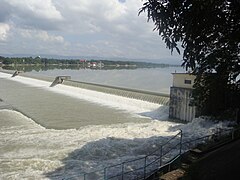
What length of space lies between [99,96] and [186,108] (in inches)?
571

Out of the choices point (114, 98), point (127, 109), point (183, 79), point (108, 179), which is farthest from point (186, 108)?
point (108, 179)

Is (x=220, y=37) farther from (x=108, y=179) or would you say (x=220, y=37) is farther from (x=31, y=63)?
(x=31, y=63)

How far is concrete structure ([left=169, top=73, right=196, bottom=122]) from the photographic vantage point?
23109mm

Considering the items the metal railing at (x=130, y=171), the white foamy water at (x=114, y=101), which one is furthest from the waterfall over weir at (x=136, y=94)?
the metal railing at (x=130, y=171)

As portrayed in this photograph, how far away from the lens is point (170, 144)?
48.6 ft

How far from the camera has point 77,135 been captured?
18.1m

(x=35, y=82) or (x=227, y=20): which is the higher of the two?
(x=227, y=20)

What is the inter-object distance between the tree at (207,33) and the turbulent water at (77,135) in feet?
15.1

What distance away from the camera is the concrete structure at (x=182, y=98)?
23109 millimetres

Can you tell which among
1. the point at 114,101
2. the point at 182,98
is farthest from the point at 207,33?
the point at 114,101

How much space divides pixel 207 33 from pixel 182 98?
44.8 ft

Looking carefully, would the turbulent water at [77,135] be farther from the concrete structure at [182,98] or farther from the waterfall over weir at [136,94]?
the concrete structure at [182,98]

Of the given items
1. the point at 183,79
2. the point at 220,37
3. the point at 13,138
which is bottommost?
the point at 13,138

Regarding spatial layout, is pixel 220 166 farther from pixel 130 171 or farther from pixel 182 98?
pixel 182 98
